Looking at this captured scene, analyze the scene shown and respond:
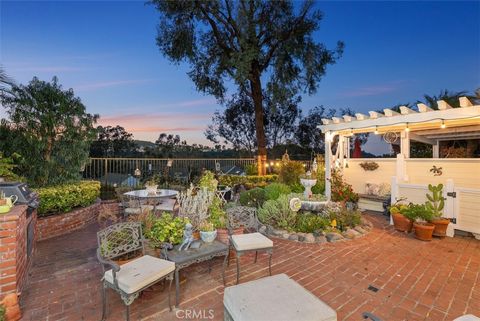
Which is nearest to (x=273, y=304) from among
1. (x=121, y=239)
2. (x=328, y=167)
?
(x=121, y=239)

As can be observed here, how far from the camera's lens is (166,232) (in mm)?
3148

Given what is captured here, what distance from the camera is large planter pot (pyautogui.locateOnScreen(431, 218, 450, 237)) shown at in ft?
15.8

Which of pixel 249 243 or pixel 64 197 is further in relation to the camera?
pixel 64 197

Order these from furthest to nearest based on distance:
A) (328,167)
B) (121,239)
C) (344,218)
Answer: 1. (328,167)
2. (344,218)
3. (121,239)

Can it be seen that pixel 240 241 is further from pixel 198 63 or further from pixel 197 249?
pixel 198 63

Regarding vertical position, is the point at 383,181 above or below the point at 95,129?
below

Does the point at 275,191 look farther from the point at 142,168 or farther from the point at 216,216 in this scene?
the point at 142,168

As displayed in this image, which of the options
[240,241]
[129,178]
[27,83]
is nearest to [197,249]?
[240,241]

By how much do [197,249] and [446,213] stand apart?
529 centimetres

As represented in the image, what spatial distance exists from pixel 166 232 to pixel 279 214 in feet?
9.11

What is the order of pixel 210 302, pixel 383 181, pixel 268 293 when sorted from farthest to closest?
1. pixel 383 181
2. pixel 210 302
3. pixel 268 293

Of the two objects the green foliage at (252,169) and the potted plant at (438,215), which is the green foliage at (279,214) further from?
the green foliage at (252,169)

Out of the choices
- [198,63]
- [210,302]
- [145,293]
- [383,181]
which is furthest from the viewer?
[198,63]

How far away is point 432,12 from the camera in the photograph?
870 cm
